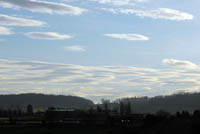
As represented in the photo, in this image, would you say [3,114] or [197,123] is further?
Answer: [3,114]

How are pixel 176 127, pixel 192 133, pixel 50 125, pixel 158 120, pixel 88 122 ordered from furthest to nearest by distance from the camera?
pixel 88 122 < pixel 50 125 < pixel 158 120 < pixel 176 127 < pixel 192 133

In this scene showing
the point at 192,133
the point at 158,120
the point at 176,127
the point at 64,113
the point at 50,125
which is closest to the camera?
the point at 192,133

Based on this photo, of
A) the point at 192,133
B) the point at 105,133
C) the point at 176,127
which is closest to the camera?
the point at 192,133

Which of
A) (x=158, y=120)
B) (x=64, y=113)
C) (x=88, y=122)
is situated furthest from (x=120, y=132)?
(x=64, y=113)

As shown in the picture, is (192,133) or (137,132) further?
(137,132)

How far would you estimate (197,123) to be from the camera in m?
65.4

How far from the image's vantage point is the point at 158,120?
95.6 meters

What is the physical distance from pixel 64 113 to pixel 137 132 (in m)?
107

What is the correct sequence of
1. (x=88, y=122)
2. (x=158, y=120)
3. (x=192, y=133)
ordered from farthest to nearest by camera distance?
1. (x=88, y=122)
2. (x=158, y=120)
3. (x=192, y=133)

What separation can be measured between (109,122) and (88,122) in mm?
7826

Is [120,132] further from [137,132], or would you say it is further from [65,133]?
[65,133]

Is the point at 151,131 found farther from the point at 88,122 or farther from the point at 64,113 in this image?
the point at 64,113

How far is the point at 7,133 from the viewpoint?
82.8m

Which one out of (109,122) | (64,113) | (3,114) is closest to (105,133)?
(109,122)
